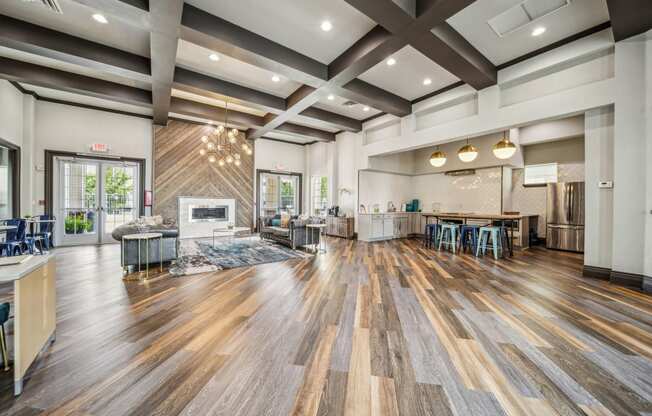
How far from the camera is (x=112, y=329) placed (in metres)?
2.30

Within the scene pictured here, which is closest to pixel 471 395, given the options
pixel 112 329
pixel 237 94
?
pixel 112 329

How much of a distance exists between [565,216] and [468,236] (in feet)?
7.93

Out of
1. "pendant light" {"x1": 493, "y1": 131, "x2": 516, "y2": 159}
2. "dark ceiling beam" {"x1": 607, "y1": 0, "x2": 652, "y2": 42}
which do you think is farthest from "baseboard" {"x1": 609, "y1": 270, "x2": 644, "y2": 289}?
"dark ceiling beam" {"x1": 607, "y1": 0, "x2": 652, "y2": 42}

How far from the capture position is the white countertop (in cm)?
143

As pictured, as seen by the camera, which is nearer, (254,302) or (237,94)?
(254,302)

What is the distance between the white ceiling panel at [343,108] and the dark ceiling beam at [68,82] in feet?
13.9

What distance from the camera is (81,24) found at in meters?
3.75

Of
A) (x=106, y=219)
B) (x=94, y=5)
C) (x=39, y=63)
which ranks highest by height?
(x=39, y=63)

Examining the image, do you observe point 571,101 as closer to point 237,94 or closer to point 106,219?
point 237,94

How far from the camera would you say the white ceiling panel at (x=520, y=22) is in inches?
131

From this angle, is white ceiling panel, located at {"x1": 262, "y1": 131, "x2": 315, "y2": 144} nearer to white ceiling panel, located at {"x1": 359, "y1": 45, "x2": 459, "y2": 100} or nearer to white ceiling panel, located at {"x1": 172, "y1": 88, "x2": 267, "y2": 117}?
white ceiling panel, located at {"x1": 172, "y1": 88, "x2": 267, "y2": 117}

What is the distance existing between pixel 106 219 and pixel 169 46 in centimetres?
585

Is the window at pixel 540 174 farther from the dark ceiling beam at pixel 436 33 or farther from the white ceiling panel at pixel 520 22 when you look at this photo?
the white ceiling panel at pixel 520 22

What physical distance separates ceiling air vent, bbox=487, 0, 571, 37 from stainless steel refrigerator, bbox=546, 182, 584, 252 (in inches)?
188
